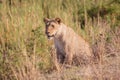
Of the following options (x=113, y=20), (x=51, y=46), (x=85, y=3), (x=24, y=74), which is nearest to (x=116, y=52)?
(x=24, y=74)

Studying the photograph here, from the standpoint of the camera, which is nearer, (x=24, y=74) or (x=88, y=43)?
(x=24, y=74)

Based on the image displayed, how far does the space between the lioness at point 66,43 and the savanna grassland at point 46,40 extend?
0.19 m

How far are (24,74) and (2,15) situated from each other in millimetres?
4452

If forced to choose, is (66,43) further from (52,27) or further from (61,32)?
(52,27)

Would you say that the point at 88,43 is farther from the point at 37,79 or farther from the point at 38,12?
the point at 38,12

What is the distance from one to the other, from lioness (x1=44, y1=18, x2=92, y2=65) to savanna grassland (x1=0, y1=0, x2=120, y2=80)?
0.64 ft


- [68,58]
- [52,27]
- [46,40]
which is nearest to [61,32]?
[52,27]

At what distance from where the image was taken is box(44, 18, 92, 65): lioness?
7.58 meters

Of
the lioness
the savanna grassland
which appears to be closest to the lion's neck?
the lioness

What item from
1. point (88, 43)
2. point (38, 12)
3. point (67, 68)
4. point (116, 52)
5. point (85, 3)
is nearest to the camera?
point (116, 52)

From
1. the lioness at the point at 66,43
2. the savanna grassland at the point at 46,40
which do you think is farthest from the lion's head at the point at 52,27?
the savanna grassland at the point at 46,40

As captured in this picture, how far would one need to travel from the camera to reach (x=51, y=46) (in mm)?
8344

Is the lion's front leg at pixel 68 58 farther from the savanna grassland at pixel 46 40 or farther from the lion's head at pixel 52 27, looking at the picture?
the lion's head at pixel 52 27

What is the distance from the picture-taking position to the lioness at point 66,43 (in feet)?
24.9
